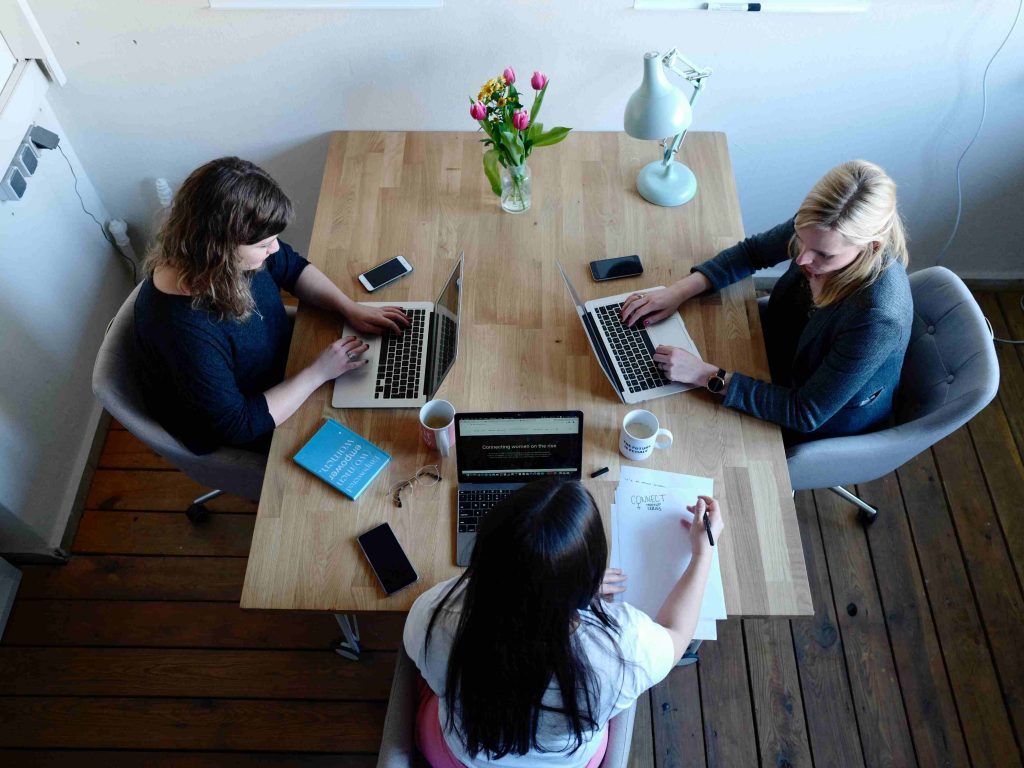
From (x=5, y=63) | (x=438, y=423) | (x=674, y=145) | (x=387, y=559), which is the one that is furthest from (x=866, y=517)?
(x=5, y=63)

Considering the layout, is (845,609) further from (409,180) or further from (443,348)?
(409,180)

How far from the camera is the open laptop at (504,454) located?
1.51m

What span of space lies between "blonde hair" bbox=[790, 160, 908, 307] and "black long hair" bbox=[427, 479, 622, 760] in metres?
0.84

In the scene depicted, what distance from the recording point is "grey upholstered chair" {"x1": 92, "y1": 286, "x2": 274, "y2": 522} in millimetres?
1604

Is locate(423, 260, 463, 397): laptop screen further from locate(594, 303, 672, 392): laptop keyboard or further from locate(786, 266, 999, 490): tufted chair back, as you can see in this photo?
locate(786, 266, 999, 490): tufted chair back

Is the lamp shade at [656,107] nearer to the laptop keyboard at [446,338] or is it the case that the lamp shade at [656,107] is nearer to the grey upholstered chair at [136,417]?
the laptop keyboard at [446,338]

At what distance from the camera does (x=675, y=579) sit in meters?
1.50

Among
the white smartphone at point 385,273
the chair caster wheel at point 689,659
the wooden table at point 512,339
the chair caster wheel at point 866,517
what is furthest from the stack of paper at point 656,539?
the chair caster wheel at point 866,517

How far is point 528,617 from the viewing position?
1082 mm

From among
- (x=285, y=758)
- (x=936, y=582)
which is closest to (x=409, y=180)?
(x=285, y=758)

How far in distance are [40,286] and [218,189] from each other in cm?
109

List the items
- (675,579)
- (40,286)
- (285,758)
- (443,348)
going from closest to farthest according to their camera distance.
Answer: (675,579)
(443,348)
(285,758)
(40,286)

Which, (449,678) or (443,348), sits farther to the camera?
(443,348)

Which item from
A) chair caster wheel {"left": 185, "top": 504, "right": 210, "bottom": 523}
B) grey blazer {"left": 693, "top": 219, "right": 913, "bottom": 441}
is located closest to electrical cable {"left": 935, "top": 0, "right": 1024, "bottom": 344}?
grey blazer {"left": 693, "top": 219, "right": 913, "bottom": 441}
